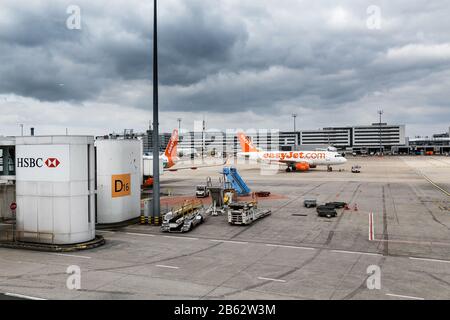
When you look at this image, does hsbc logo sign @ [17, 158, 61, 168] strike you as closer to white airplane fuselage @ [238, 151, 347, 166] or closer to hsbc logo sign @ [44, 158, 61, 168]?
hsbc logo sign @ [44, 158, 61, 168]

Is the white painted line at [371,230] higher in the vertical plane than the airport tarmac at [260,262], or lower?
higher

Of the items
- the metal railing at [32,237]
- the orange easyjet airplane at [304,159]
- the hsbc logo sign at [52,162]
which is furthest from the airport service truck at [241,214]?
the orange easyjet airplane at [304,159]

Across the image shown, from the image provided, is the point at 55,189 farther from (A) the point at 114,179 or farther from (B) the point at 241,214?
(B) the point at 241,214

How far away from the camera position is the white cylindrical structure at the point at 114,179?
29.9 m

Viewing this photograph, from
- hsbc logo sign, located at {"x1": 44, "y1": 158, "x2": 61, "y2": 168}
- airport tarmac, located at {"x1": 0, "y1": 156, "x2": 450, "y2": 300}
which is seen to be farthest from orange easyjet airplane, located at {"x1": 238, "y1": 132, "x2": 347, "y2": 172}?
hsbc logo sign, located at {"x1": 44, "y1": 158, "x2": 61, "y2": 168}

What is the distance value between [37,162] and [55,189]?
227cm

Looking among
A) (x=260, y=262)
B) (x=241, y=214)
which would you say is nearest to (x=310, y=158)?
(x=241, y=214)

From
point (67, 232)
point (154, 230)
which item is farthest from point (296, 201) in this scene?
point (67, 232)

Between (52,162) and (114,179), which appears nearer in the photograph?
(52,162)

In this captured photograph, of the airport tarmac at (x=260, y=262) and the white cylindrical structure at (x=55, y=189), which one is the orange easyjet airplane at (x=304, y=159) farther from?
the white cylindrical structure at (x=55, y=189)

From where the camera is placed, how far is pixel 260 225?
29.3 meters

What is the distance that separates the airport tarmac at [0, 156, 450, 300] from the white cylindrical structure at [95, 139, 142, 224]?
240 cm

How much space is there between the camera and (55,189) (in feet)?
75.6
